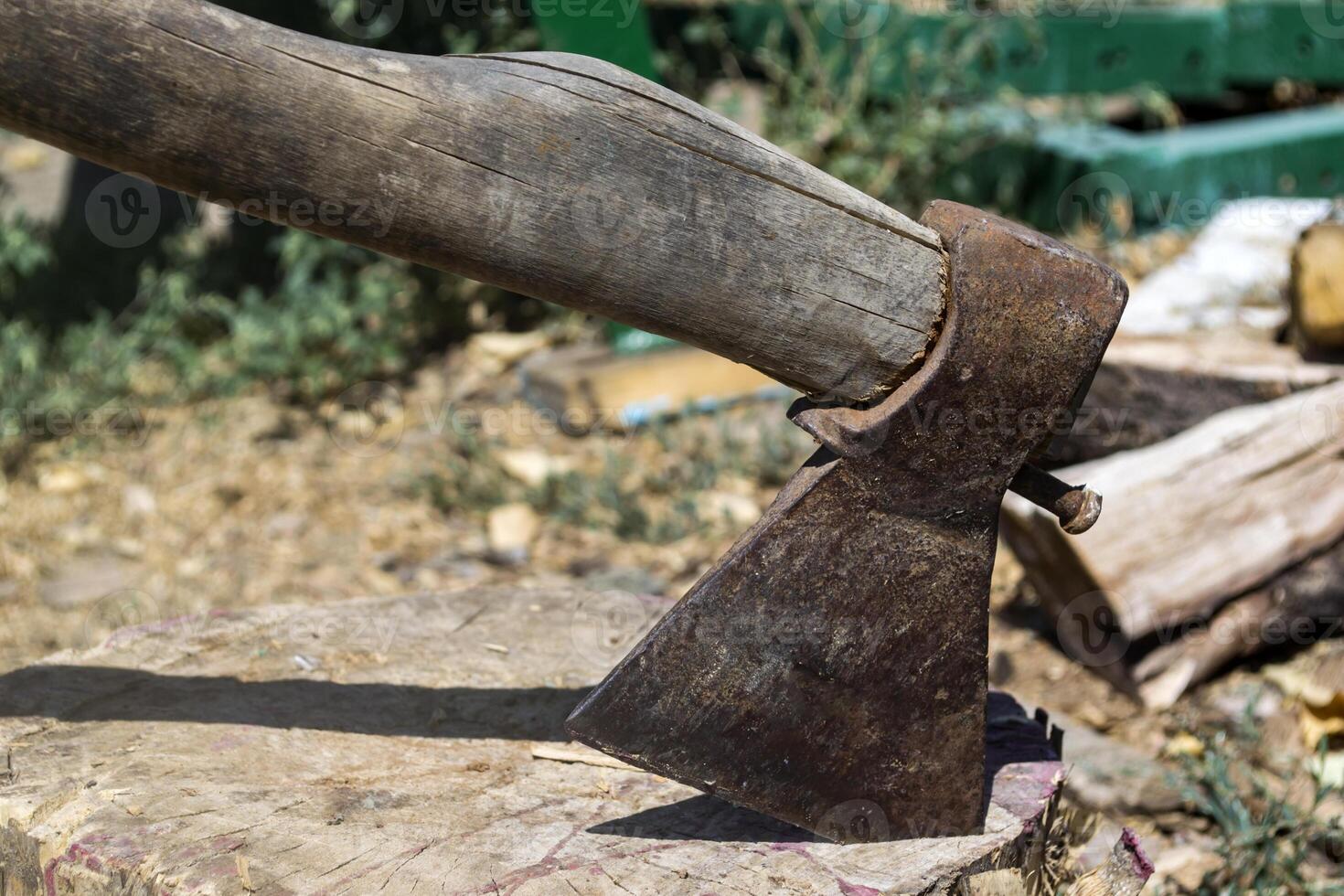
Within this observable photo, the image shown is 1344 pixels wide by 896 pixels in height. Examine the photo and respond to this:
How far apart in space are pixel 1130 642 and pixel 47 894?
8.21 ft

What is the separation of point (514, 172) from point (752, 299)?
1.13ft

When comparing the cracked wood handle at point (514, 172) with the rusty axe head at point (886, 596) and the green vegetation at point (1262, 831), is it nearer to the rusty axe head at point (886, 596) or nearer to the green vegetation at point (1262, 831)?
the rusty axe head at point (886, 596)

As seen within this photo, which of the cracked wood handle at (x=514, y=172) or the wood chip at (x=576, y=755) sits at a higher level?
the cracked wood handle at (x=514, y=172)

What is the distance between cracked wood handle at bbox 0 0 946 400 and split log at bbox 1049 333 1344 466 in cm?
187

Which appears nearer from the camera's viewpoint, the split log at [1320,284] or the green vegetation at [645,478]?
the split log at [1320,284]

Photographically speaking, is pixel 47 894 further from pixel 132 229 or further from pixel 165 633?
pixel 132 229

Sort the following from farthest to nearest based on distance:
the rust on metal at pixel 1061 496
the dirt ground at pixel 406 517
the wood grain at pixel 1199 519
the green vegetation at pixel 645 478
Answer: the green vegetation at pixel 645 478
the dirt ground at pixel 406 517
the wood grain at pixel 1199 519
the rust on metal at pixel 1061 496

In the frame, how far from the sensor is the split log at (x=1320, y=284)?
10.4 ft

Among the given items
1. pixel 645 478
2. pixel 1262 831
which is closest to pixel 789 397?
pixel 645 478

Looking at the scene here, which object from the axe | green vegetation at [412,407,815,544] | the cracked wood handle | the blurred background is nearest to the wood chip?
the axe

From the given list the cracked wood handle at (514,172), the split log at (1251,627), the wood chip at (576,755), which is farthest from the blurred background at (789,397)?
the cracked wood handle at (514,172)

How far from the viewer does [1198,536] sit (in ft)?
10.2

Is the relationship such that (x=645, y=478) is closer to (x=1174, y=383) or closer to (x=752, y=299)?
(x=1174, y=383)

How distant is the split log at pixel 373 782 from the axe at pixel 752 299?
0.12 metres
